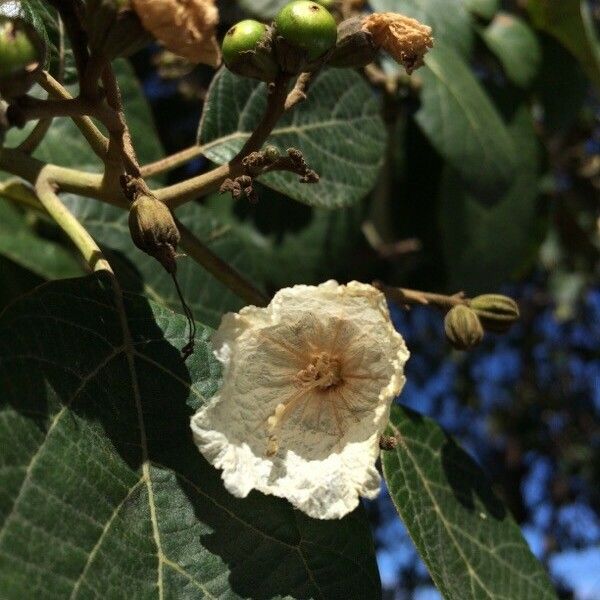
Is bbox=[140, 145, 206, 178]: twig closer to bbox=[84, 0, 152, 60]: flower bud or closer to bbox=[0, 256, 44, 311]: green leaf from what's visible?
bbox=[84, 0, 152, 60]: flower bud

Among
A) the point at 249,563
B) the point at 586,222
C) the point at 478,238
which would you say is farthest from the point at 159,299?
the point at 586,222

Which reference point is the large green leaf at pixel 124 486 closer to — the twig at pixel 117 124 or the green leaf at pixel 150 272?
the twig at pixel 117 124

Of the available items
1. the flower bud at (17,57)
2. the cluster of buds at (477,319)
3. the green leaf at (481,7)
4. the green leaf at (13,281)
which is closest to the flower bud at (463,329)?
the cluster of buds at (477,319)

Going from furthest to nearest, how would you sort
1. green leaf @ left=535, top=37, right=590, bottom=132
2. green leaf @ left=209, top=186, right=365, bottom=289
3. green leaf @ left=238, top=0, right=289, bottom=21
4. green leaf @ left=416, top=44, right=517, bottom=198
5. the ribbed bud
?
1. green leaf @ left=535, top=37, right=590, bottom=132
2. green leaf @ left=209, top=186, right=365, bottom=289
3. green leaf @ left=416, top=44, right=517, bottom=198
4. green leaf @ left=238, top=0, right=289, bottom=21
5. the ribbed bud

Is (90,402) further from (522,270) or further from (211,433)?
(522,270)

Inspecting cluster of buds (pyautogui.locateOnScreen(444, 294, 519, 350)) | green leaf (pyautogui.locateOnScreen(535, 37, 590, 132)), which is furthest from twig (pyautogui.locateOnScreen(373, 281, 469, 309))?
green leaf (pyautogui.locateOnScreen(535, 37, 590, 132))
